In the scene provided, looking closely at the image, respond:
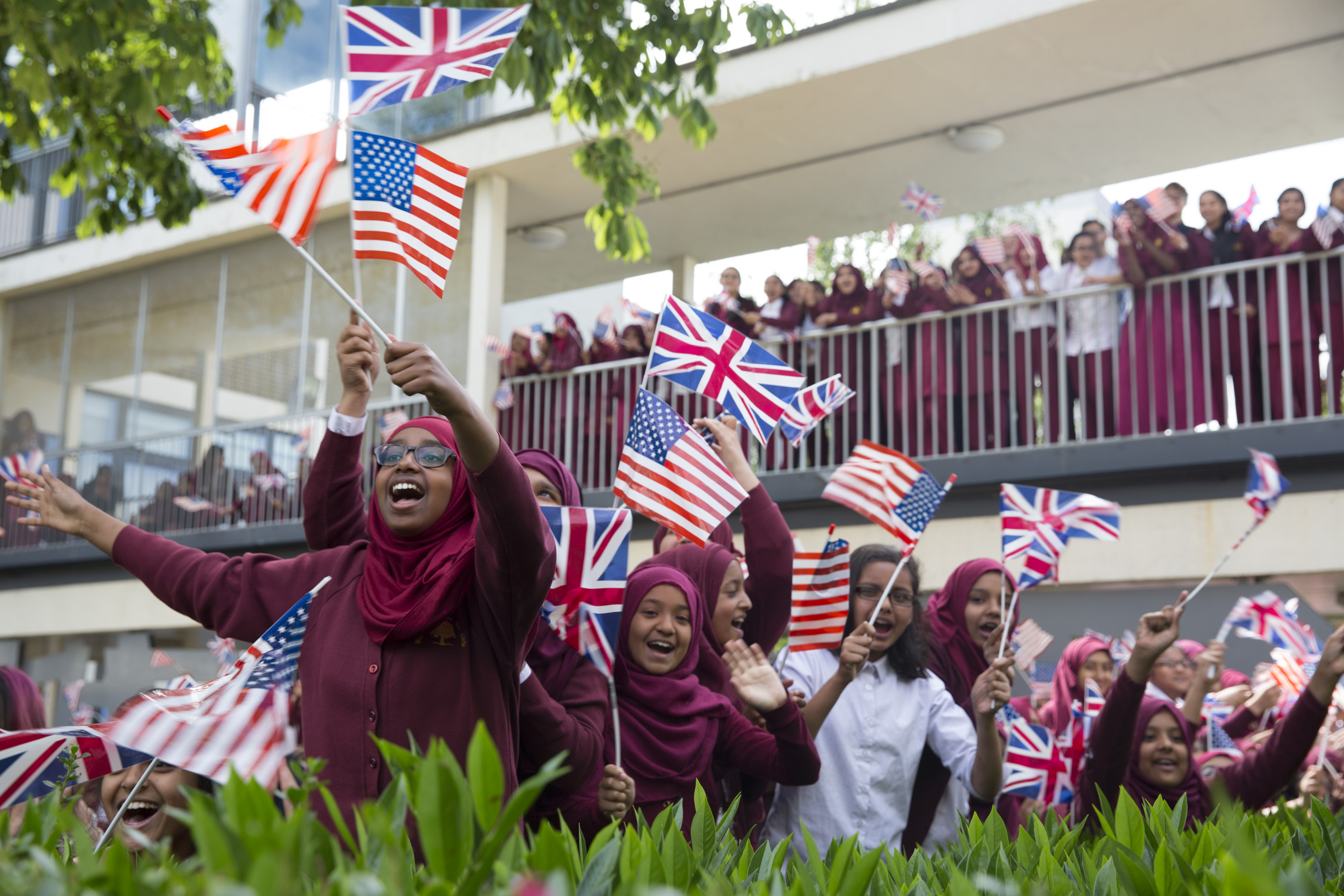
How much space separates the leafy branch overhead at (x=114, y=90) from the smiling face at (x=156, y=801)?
416 centimetres

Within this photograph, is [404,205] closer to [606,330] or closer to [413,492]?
[413,492]

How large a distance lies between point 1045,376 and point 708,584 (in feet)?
18.2

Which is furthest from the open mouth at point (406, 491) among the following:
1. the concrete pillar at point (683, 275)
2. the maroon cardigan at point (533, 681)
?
the concrete pillar at point (683, 275)

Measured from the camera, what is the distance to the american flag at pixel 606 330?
1105 cm

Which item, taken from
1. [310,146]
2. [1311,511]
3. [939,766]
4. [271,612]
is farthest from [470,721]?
[1311,511]

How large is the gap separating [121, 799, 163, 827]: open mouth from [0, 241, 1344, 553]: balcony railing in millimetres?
5247

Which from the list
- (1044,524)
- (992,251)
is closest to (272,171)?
(1044,524)

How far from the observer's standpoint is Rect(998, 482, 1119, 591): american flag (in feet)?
16.6

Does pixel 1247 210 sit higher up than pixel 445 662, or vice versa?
pixel 1247 210

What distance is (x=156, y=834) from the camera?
2783 mm

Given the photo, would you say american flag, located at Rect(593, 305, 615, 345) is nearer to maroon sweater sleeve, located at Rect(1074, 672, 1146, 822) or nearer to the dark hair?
the dark hair

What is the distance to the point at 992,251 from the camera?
9.64 meters

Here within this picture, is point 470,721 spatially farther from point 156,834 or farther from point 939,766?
point 939,766

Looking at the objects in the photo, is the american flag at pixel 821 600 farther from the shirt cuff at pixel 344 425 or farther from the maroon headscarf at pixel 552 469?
the shirt cuff at pixel 344 425
